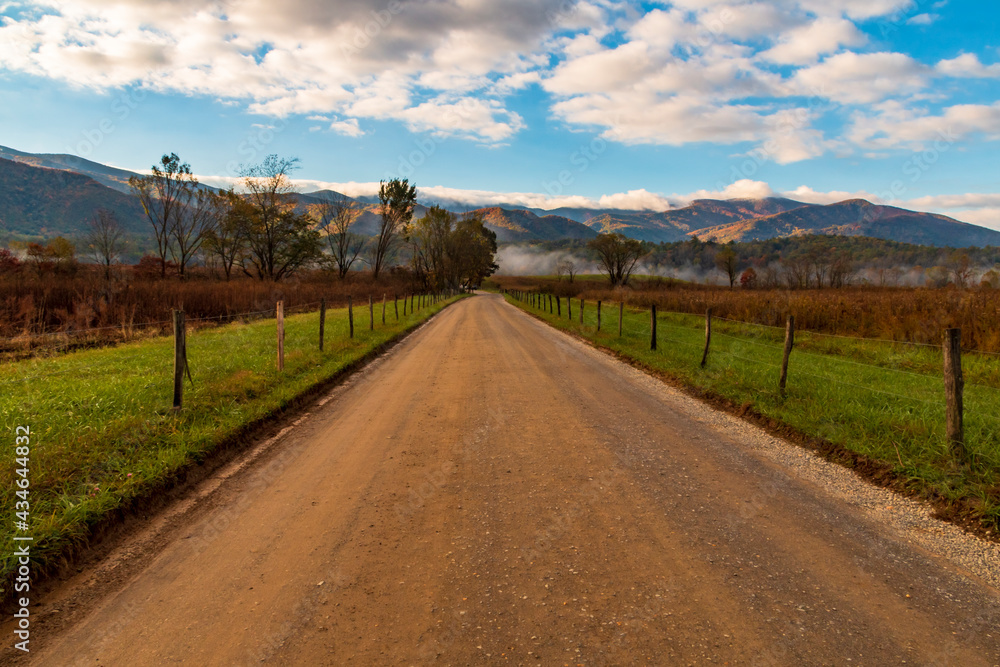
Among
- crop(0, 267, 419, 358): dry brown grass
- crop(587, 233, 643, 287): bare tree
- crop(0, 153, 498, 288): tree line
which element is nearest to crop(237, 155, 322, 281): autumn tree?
crop(0, 153, 498, 288): tree line

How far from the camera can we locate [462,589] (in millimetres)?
3133

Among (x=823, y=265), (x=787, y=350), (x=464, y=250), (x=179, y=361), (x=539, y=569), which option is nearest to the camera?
(x=539, y=569)

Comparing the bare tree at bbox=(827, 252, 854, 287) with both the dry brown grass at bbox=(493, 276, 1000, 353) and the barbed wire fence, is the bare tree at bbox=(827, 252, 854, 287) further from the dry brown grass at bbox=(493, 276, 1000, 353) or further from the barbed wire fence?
the barbed wire fence

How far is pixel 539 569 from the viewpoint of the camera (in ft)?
11.0

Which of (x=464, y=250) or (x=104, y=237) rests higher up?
(x=464, y=250)

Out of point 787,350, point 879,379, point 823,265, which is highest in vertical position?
point 823,265

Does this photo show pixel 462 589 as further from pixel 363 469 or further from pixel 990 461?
pixel 990 461

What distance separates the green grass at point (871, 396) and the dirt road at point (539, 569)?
2.49 ft

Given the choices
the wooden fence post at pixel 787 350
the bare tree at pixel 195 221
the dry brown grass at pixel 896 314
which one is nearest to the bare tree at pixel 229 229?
the bare tree at pixel 195 221

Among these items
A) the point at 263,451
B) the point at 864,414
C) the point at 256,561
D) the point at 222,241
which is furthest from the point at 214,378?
the point at 222,241

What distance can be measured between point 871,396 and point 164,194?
5684 centimetres

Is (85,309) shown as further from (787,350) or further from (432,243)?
(432,243)

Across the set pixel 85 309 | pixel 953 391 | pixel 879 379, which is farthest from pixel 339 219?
pixel 953 391

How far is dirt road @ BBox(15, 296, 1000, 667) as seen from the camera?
2.65 m
